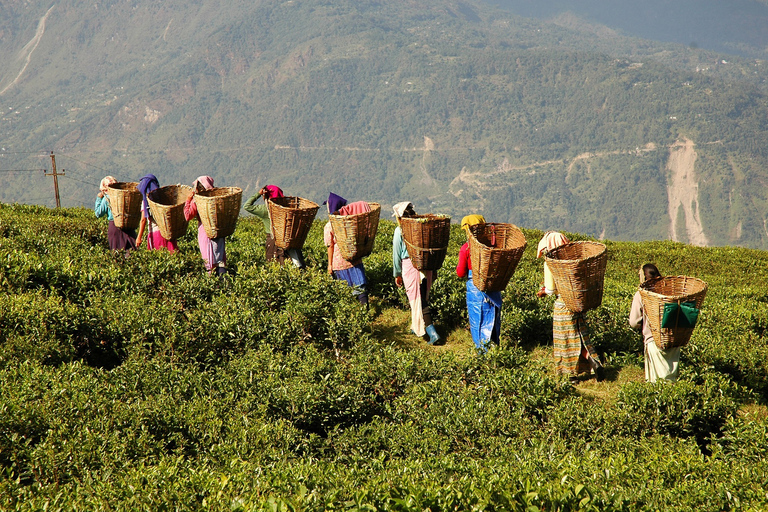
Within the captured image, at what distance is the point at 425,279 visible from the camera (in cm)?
855

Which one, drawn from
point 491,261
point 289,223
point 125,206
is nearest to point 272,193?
point 289,223

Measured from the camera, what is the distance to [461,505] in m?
4.05

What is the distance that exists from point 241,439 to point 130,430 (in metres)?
0.85

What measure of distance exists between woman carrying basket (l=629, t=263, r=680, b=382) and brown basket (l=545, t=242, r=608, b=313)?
0.43 m

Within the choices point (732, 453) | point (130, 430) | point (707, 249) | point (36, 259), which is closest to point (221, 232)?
point (36, 259)

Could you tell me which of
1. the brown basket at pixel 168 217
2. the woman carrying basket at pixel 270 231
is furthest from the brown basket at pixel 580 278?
the brown basket at pixel 168 217

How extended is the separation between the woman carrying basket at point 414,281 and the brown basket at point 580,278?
6.20ft

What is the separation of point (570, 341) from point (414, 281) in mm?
2171

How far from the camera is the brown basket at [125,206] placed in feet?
31.5

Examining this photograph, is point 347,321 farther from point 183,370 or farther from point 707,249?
point 707,249

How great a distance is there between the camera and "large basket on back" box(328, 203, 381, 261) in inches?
331

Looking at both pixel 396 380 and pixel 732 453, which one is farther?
pixel 396 380

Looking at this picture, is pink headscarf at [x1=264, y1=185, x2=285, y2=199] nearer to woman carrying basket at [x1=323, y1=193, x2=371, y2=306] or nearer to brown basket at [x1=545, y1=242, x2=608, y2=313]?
woman carrying basket at [x1=323, y1=193, x2=371, y2=306]

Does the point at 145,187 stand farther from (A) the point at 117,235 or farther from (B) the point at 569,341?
(B) the point at 569,341
